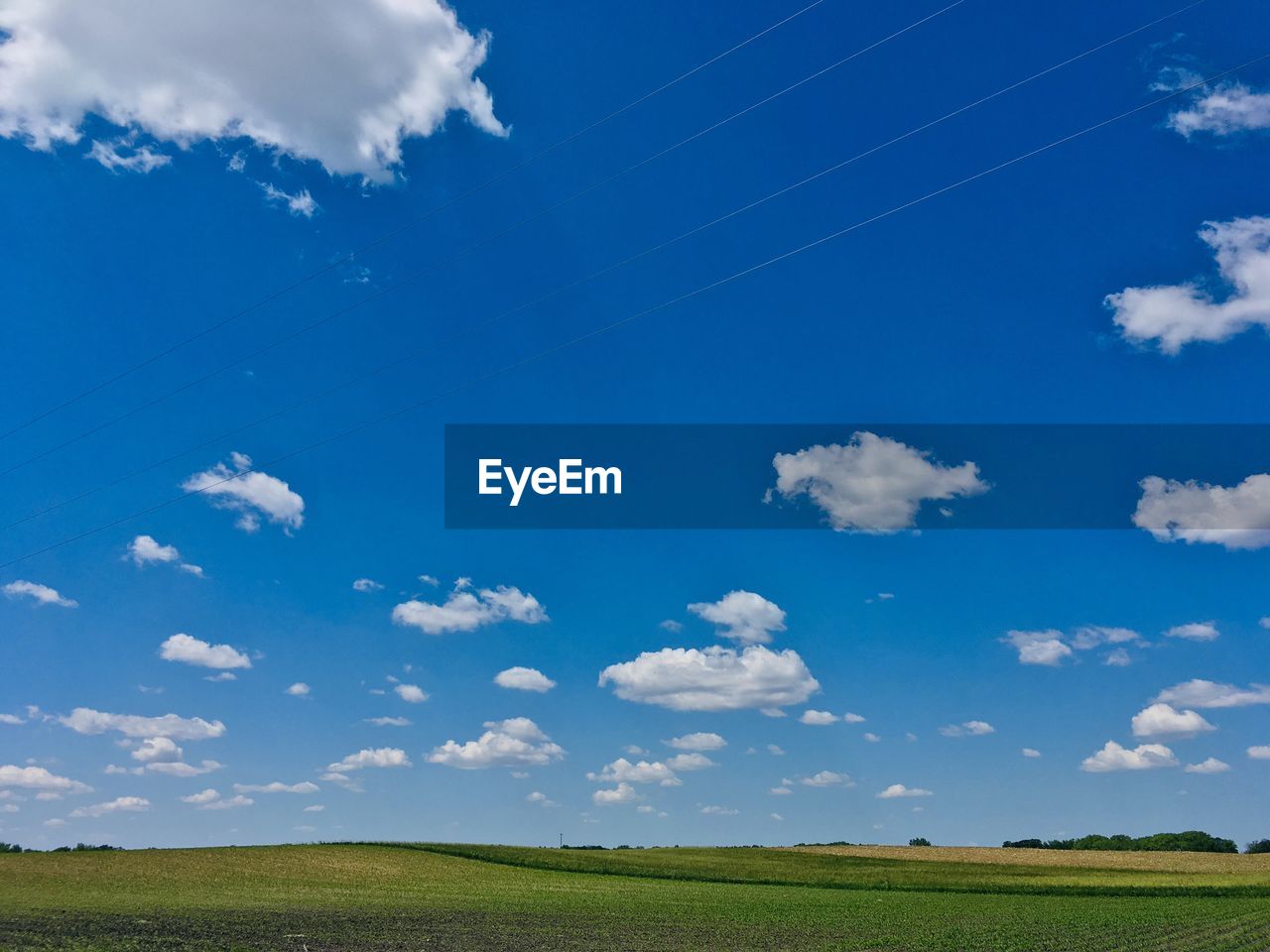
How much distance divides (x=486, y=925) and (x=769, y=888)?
4405 cm

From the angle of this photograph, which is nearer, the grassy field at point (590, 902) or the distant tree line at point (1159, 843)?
the grassy field at point (590, 902)

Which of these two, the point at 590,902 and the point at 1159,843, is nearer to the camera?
the point at 590,902

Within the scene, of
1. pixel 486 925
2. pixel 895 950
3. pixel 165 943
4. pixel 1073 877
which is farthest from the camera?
pixel 1073 877

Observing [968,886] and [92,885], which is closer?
[92,885]

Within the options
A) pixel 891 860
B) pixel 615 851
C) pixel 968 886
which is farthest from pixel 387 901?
pixel 891 860

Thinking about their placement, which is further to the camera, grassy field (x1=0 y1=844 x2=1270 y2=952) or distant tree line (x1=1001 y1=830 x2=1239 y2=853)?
distant tree line (x1=1001 y1=830 x2=1239 y2=853)

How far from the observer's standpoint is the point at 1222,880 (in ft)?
286

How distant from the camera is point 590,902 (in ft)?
195

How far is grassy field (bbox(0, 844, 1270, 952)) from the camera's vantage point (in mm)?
39125

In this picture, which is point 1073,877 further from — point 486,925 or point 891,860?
point 486,925

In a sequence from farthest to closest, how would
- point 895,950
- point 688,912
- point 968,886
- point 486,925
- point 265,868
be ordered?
point 968,886
point 265,868
point 688,912
point 486,925
point 895,950

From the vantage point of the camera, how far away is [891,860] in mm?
109750

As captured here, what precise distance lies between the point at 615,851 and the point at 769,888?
38.1 m

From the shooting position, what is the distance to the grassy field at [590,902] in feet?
128
